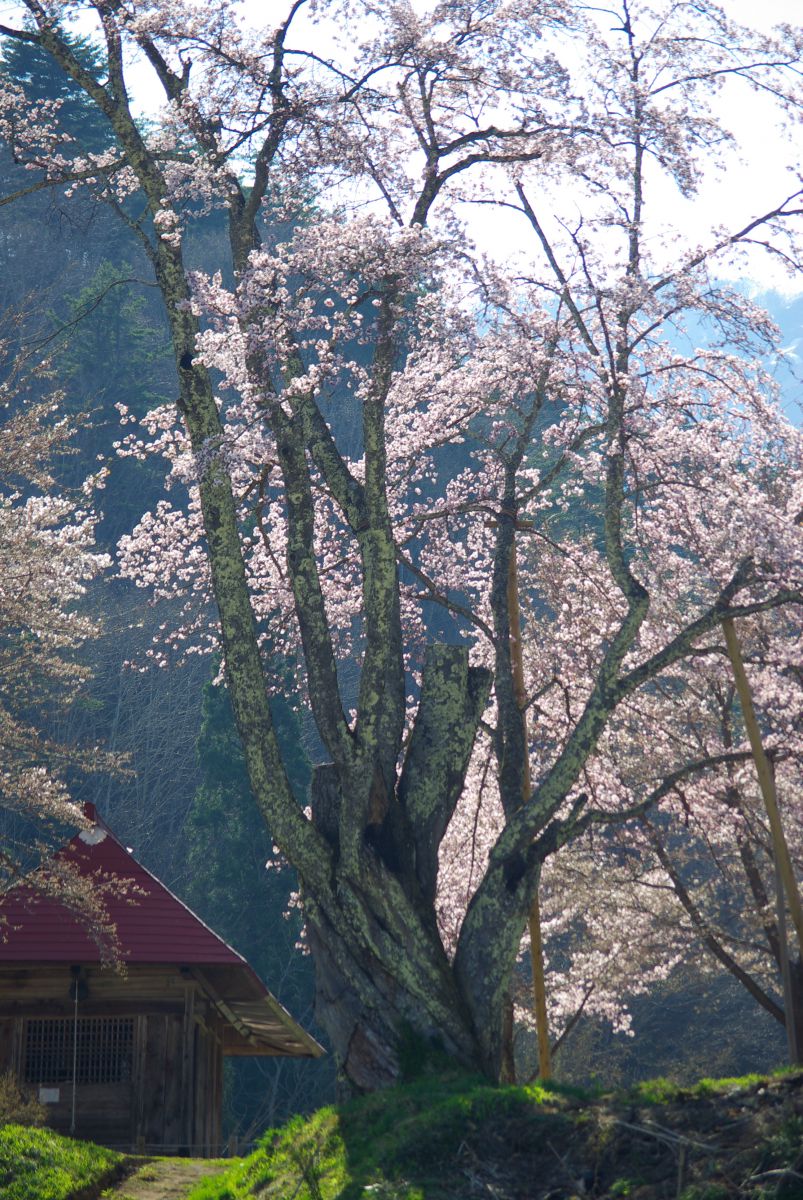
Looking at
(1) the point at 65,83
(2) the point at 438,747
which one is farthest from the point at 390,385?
(1) the point at 65,83

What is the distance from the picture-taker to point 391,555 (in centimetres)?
934

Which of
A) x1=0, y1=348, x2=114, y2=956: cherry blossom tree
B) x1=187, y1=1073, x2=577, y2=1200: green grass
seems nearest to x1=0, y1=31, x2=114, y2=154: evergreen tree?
x1=0, y1=348, x2=114, y2=956: cherry blossom tree

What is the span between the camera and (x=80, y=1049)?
574 inches

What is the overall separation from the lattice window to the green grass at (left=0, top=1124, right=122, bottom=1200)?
179 inches

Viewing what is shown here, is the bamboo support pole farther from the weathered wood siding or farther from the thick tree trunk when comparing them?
the weathered wood siding

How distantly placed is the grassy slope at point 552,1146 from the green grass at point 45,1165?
4.89 feet

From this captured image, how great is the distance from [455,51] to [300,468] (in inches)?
150

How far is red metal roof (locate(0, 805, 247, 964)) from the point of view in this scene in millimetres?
13820

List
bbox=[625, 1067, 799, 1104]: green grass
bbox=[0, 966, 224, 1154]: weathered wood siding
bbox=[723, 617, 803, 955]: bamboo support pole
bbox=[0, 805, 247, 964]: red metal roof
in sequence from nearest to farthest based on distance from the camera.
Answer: bbox=[625, 1067, 799, 1104]: green grass → bbox=[723, 617, 803, 955]: bamboo support pole → bbox=[0, 805, 247, 964]: red metal roof → bbox=[0, 966, 224, 1154]: weathered wood siding

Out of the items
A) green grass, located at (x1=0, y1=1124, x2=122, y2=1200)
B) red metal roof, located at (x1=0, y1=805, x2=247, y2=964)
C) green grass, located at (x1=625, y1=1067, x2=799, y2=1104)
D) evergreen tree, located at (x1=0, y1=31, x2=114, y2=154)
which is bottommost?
green grass, located at (x1=0, y1=1124, x2=122, y2=1200)

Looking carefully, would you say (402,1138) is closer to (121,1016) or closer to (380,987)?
(380,987)

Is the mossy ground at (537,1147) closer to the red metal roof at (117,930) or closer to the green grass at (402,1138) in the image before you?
the green grass at (402,1138)

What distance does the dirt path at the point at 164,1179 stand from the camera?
914 cm

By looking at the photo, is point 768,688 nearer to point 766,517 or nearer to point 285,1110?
point 766,517
